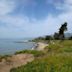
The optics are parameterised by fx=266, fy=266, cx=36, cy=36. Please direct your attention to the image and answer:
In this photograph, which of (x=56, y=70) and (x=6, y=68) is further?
(x=6, y=68)

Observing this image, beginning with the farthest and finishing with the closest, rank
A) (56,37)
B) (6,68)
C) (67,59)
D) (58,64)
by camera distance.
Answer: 1. (56,37)
2. (6,68)
3. (67,59)
4. (58,64)

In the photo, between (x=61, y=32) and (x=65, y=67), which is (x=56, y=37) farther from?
(x=65, y=67)

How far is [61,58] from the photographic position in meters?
27.2

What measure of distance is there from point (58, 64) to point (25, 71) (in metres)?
3.20

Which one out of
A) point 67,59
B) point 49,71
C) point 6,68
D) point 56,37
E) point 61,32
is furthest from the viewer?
point 56,37

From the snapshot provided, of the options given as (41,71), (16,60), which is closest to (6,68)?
(16,60)

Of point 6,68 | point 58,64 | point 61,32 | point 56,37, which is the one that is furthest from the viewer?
point 56,37

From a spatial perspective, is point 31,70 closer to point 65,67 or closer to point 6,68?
point 65,67

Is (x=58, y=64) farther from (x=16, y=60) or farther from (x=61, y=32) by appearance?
(x=61, y=32)

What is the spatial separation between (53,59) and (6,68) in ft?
21.1

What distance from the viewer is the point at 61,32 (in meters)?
117

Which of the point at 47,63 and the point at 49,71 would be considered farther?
the point at 47,63

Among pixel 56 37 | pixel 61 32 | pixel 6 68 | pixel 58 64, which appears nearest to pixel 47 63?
pixel 58 64

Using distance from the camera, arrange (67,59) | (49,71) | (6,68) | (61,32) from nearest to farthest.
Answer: (49,71) → (67,59) → (6,68) → (61,32)
